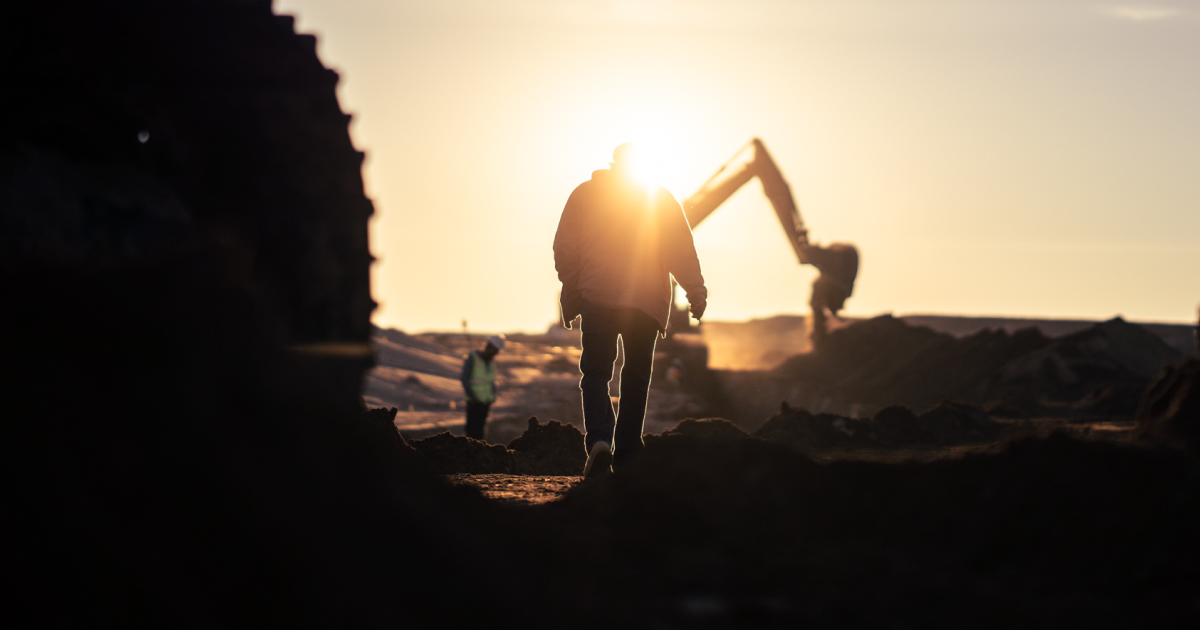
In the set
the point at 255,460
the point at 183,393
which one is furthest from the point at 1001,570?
the point at 183,393

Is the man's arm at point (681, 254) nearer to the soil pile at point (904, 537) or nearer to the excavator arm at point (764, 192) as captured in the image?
the soil pile at point (904, 537)

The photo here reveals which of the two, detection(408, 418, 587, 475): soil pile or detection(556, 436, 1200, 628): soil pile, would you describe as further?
detection(408, 418, 587, 475): soil pile

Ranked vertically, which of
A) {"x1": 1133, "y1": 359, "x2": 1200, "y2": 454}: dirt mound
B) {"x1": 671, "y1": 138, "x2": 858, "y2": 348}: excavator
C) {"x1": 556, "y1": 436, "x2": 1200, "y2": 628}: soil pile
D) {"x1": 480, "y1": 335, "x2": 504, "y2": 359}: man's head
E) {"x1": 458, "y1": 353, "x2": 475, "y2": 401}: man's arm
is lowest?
{"x1": 556, "y1": 436, "x2": 1200, "y2": 628}: soil pile

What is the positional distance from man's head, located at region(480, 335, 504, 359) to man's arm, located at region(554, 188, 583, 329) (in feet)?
20.7

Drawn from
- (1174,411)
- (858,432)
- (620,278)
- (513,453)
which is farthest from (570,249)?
(858,432)

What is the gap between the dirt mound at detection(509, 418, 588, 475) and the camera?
6.98m

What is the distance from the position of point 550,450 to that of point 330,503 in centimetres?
503

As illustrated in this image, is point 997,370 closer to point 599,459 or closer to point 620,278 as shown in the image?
point 599,459

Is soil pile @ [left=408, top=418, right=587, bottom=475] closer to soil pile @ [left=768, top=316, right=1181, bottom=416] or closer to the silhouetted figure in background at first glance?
the silhouetted figure in background

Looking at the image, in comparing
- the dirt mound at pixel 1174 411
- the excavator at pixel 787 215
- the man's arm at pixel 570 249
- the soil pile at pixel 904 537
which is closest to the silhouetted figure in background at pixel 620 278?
the man's arm at pixel 570 249

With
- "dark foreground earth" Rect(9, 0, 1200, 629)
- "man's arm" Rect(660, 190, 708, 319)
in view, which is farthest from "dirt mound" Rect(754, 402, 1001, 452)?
"dark foreground earth" Rect(9, 0, 1200, 629)

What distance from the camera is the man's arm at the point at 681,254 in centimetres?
484

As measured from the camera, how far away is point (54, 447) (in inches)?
83.5

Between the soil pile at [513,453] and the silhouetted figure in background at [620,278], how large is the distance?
1436 mm
